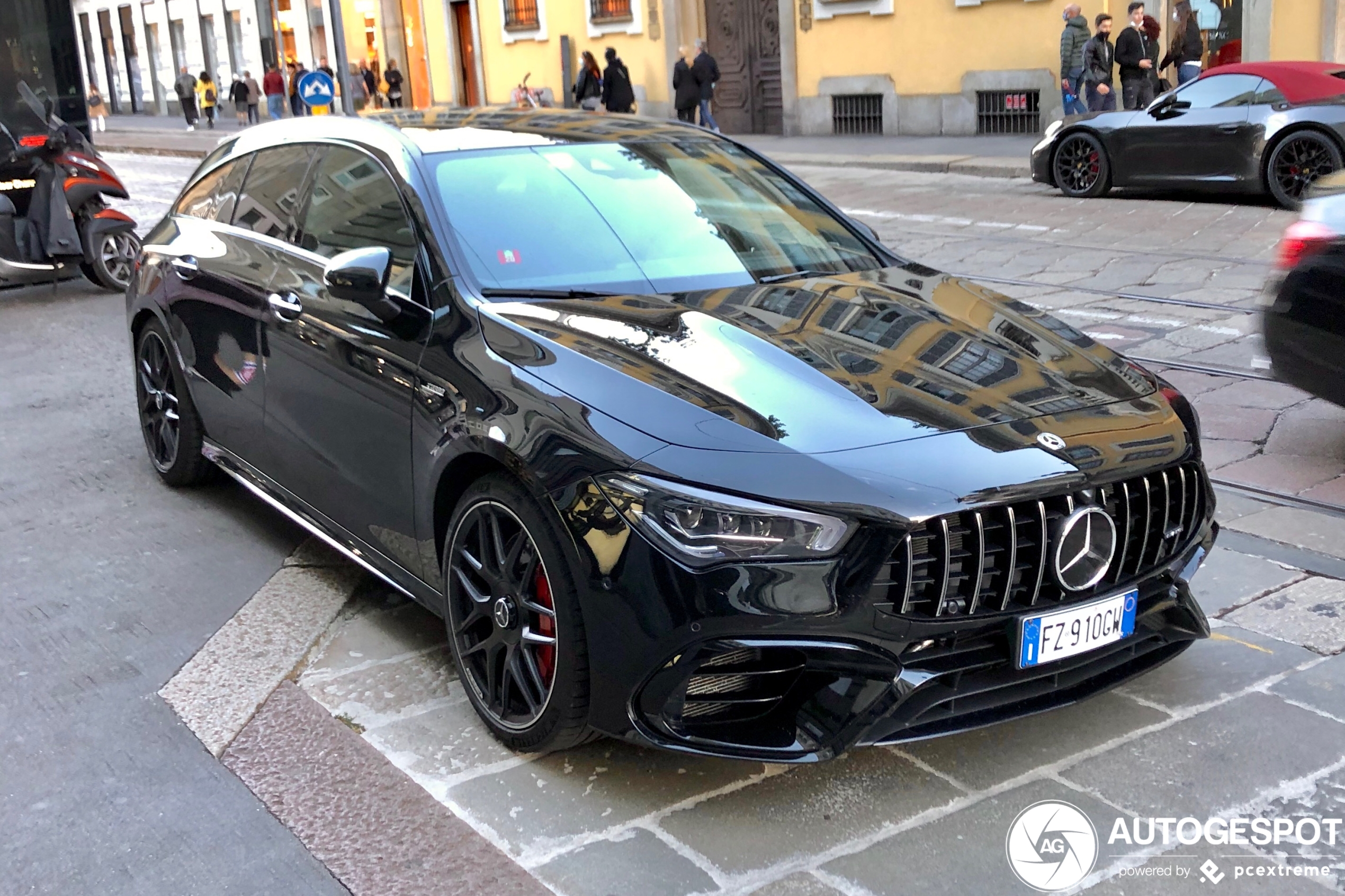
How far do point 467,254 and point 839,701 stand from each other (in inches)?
66.3

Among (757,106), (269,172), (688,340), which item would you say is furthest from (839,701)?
(757,106)

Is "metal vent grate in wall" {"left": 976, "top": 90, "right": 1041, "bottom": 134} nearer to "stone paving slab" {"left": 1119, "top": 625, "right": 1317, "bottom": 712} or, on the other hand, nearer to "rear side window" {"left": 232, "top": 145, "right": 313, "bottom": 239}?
"rear side window" {"left": 232, "top": 145, "right": 313, "bottom": 239}

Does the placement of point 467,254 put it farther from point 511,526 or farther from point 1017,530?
point 1017,530

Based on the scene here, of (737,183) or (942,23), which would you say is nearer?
(737,183)

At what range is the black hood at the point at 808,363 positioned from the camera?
3.08 m

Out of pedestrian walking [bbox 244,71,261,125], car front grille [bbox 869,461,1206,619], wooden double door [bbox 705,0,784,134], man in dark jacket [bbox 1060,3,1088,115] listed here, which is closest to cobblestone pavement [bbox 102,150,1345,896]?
car front grille [bbox 869,461,1206,619]

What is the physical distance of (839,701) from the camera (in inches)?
115

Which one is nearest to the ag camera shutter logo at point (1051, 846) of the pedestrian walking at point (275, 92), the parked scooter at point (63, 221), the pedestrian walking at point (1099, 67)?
the parked scooter at point (63, 221)

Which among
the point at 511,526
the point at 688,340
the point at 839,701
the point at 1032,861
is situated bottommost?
the point at 1032,861

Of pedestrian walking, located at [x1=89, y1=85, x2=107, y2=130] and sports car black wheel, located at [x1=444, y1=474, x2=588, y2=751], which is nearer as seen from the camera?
sports car black wheel, located at [x1=444, y1=474, x2=588, y2=751]

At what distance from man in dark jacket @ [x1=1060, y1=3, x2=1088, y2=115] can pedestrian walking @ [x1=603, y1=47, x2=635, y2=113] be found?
812 cm

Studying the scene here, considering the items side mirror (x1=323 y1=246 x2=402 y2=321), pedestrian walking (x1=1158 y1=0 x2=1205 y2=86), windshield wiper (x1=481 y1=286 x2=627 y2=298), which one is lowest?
windshield wiper (x1=481 y1=286 x2=627 y2=298)

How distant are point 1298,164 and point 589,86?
50.6 ft

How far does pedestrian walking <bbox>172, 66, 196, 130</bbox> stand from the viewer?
38531 mm
